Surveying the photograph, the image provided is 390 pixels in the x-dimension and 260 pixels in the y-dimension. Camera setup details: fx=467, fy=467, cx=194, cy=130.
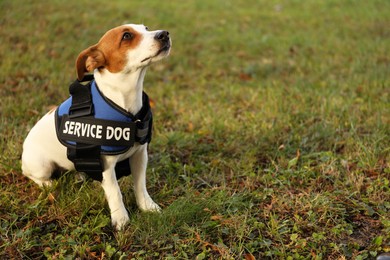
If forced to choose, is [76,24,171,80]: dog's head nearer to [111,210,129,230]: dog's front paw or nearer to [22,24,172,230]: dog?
[22,24,172,230]: dog

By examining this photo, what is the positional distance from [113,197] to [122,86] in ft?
2.26

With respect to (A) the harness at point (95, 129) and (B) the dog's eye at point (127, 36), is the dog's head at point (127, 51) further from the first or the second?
(A) the harness at point (95, 129)

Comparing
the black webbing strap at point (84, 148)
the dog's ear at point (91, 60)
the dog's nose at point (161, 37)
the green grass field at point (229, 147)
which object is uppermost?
the dog's nose at point (161, 37)

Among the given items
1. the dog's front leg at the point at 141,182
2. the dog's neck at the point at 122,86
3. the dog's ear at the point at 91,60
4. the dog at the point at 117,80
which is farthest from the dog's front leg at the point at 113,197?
the dog's ear at the point at 91,60

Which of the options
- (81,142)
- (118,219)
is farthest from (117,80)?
(118,219)

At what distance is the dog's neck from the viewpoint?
278 cm

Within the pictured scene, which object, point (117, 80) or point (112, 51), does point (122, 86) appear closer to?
point (117, 80)

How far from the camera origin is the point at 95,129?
2.77m

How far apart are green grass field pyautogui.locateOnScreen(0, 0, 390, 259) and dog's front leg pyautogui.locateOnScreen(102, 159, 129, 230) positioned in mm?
64

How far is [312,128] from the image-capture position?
4.26 metres

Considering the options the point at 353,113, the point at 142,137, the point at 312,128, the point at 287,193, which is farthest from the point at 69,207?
the point at 353,113

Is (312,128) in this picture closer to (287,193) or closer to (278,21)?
(287,193)

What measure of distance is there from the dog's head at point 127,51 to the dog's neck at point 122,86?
36 mm

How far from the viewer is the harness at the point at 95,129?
2.77 metres
